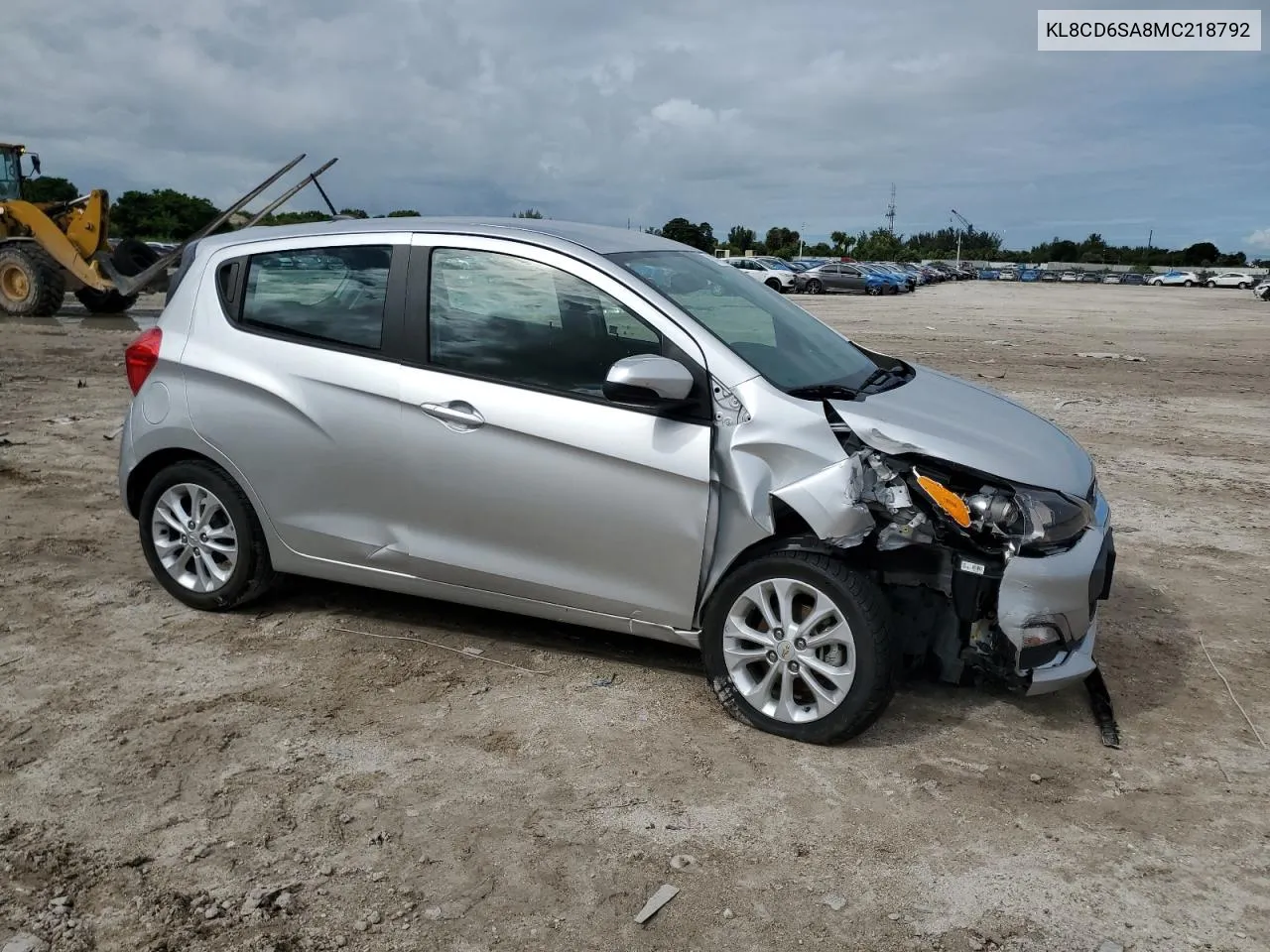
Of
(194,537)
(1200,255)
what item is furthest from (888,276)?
(1200,255)

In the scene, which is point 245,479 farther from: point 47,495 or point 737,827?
point 47,495

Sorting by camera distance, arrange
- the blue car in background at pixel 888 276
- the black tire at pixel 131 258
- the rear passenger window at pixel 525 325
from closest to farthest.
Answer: the rear passenger window at pixel 525 325, the black tire at pixel 131 258, the blue car in background at pixel 888 276

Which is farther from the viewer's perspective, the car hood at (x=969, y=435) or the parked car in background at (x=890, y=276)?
the parked car in background at (x=890, y=276)

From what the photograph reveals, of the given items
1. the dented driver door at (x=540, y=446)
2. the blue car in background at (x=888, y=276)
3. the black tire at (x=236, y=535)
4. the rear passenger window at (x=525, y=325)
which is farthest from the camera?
the blue car in background at (x=888, y=276)

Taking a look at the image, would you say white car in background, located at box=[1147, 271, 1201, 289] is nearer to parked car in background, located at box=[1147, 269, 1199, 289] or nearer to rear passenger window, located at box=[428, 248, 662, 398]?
parked car in background, located at box=[1147, 269, 1199, 289]

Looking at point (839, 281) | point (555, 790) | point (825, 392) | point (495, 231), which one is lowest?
point (555, 790)

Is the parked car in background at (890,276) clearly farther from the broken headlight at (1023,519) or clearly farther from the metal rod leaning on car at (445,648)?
the broken headlight at (1023,519)

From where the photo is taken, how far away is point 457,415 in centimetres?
437

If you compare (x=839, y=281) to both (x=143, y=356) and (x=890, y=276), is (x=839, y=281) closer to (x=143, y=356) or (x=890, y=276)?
(x=890, y=276)

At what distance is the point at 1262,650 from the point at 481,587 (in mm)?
3571

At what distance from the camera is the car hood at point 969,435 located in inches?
157

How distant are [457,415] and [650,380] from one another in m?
0.86

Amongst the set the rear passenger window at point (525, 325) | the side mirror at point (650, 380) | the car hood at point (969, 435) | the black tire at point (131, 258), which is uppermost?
the black tire at point (131, 258)

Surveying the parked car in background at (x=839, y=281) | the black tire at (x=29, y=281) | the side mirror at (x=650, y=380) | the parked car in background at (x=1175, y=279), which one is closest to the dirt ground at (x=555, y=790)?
the side mirror at (x=650, y=380)
